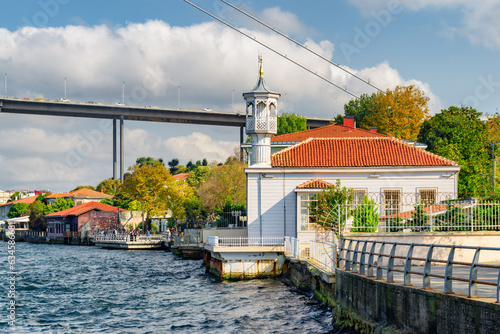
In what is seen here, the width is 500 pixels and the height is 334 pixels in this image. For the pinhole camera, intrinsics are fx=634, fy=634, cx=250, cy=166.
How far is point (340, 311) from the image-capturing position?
676 inches

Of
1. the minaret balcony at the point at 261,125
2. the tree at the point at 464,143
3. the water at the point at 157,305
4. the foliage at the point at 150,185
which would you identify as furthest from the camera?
the foliage at the point at 150,185

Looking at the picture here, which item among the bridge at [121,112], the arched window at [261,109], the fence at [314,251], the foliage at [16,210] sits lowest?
the fence at [314,251]

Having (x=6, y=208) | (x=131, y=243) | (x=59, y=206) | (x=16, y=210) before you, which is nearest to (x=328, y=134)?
(x=131, y=243)

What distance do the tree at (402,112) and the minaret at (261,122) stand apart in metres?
30.7

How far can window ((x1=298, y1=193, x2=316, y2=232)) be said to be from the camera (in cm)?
3222

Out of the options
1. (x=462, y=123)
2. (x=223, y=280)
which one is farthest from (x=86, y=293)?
(x=462, y=123)

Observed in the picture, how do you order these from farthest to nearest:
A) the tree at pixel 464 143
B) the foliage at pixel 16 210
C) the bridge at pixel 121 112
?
the foliage at pixel 16 210
the bridge at pixel 121 112
the tree at pixel 464 143

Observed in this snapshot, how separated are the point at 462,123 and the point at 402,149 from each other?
17799 mm

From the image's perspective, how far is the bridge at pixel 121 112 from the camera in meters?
113

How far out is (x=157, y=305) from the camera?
2447cm

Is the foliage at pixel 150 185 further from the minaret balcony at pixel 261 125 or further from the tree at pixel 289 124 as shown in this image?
the minaret balcony at pixel 261 125

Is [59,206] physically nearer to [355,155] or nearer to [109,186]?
[109,186]

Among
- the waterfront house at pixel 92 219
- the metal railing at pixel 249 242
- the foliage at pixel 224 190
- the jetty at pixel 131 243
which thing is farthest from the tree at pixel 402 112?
the waterfront house at pixel 92 219

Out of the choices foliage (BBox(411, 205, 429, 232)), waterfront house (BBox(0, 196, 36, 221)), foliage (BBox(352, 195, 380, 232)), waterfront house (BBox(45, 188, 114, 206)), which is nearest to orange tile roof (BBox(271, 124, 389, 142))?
foliage (BBox(411, 205, 429, 232))
